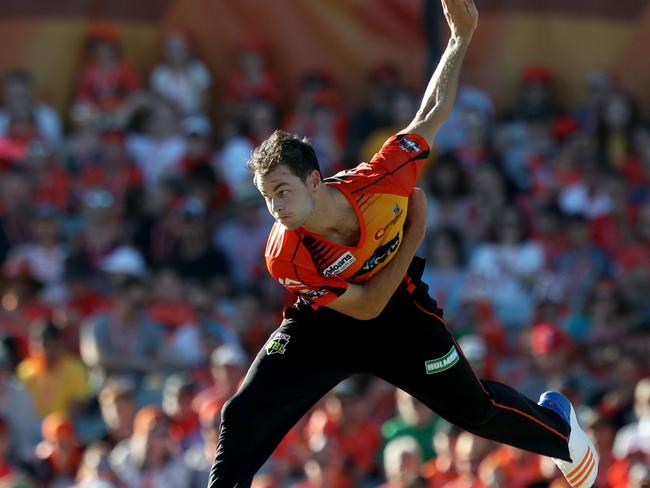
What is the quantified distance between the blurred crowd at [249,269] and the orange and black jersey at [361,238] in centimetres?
287

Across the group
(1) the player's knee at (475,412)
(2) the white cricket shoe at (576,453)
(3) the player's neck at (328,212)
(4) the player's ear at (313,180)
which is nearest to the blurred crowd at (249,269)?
(2) the white cricket shoe at (576,453)

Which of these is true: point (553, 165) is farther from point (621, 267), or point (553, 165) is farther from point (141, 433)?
point (141, 433)

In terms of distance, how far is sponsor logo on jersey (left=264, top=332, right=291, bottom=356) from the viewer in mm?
6438

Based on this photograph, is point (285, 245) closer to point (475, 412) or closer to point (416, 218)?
point (416, 218)

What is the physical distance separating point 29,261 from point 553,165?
4.36 meters

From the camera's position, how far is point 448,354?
650 cm

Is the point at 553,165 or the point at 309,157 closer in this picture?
the point at 309,157

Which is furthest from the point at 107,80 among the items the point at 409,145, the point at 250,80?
the point at 409,145

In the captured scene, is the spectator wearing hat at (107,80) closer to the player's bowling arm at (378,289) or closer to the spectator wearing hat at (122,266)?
the spectator wearing hat at (122,266)

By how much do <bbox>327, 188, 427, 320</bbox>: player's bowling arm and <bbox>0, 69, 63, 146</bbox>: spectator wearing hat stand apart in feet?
23.4

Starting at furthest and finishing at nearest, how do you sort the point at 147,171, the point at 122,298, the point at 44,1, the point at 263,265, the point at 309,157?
the point at 44,1 → the point at 147,171 → the point at 263,265 → the point at 122,298 → the point at 309,157

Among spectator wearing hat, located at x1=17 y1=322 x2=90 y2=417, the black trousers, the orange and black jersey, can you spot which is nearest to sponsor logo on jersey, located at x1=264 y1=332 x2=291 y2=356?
the black trousers

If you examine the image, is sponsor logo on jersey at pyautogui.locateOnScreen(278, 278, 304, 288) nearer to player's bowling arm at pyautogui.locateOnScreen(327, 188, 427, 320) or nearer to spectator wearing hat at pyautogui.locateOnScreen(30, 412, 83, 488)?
player's bowling arm at pyautogui.locateOnScreen(327, 188, 427, 320)

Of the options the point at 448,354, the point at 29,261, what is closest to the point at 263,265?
the point at 29,261
